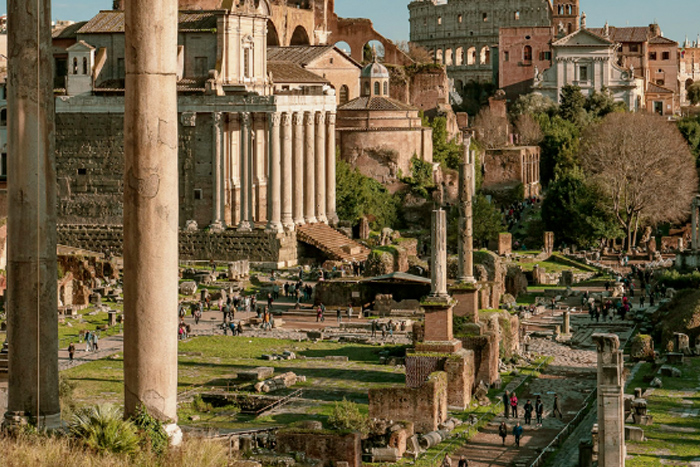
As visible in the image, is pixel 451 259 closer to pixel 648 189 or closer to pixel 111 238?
pixel 111 238

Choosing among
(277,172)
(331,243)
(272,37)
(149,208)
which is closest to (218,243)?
(277,172)

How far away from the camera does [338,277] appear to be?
52.8m

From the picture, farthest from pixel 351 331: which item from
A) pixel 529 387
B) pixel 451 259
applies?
pixel 529 387

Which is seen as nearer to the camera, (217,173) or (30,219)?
(30,219)

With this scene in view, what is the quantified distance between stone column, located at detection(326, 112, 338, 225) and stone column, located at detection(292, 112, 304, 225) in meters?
2.50

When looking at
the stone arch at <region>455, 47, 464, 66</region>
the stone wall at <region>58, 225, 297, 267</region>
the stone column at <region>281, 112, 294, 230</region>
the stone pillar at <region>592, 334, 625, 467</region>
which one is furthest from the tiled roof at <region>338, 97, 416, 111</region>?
the stone arch at <region>455, 47, 464, 66</region>

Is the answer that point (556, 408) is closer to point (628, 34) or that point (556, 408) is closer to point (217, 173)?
point (217, 173)

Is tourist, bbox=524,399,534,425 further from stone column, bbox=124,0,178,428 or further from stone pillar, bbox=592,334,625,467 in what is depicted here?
stone column, bbox=124,0,178,428

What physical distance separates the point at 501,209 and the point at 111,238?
2608cm

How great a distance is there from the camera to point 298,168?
197ft

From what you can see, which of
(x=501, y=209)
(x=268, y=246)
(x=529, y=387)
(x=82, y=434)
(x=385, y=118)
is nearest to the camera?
(x=82, y=434)

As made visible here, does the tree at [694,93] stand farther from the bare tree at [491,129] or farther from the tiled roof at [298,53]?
the tiled roof at [298,53]

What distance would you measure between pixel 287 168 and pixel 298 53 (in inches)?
830

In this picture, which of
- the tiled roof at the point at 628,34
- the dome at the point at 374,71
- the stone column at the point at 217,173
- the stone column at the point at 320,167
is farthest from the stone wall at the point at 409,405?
the tiled roof at the point at 628,34
